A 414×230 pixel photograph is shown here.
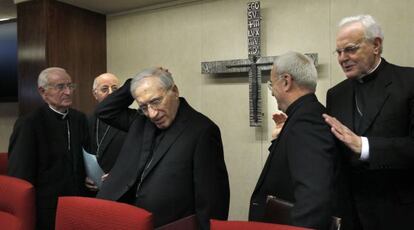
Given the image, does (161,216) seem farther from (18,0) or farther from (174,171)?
(18,0)

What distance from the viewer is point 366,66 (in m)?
1.62

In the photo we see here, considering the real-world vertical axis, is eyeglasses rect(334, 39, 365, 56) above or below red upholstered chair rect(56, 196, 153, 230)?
above

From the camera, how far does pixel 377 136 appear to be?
62.5 inches

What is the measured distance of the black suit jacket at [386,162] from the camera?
1491 mm

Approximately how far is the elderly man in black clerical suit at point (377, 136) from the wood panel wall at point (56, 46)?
2.96 m

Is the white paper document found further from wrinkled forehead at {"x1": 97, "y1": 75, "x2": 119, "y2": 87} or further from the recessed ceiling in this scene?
the recessed ceiling

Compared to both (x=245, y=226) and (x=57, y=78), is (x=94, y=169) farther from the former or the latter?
(x=245, y=226)

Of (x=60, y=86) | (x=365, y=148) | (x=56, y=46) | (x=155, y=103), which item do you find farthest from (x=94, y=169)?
(x=56, y=46)

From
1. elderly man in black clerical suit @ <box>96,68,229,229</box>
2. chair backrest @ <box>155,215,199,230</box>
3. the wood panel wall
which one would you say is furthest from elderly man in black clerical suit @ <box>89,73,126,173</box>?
chair backrest @ <box>155,215,199,230</box>

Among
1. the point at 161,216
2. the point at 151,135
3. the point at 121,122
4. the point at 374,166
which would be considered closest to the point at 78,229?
the point at 161,216

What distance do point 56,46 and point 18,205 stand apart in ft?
8.14

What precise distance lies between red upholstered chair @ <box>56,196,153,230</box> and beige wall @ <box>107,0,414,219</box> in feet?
7.28

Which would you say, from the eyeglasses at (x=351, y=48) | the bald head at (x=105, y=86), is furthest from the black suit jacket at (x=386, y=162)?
the bald head at (x=105, y=86)

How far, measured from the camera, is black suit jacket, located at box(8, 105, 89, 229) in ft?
7.51
